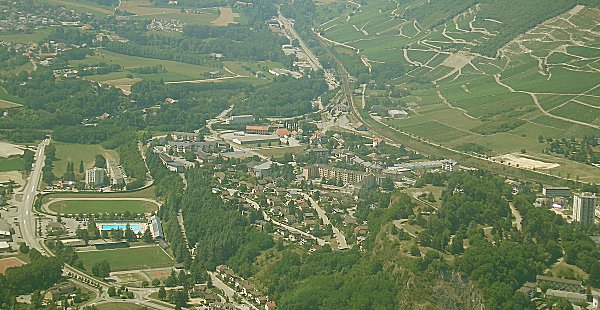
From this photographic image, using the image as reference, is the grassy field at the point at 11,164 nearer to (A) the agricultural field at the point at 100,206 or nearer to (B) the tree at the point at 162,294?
(A) the agricultural field at the point at 100,206

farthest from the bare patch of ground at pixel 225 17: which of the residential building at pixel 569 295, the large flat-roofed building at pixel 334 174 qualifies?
the residential building at pixel 569 295

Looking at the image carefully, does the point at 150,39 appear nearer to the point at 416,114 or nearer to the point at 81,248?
the point at 416,114

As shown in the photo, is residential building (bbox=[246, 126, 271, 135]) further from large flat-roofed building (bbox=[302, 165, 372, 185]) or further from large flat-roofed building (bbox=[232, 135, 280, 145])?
large flat-roofed building (bbox=[302, 165, 372, 185])

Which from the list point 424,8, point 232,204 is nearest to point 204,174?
point 232,204

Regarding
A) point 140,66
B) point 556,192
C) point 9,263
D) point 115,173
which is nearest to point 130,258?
point 9,263

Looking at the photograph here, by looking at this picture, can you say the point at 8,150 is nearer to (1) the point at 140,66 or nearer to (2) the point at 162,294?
(1) the point at 140,66

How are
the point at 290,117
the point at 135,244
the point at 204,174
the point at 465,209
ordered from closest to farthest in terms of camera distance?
the point at 465,209 < the point at 135,244 < the point at 204,174 < the point at 290,117

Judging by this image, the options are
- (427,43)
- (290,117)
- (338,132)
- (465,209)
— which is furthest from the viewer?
(427,43)
